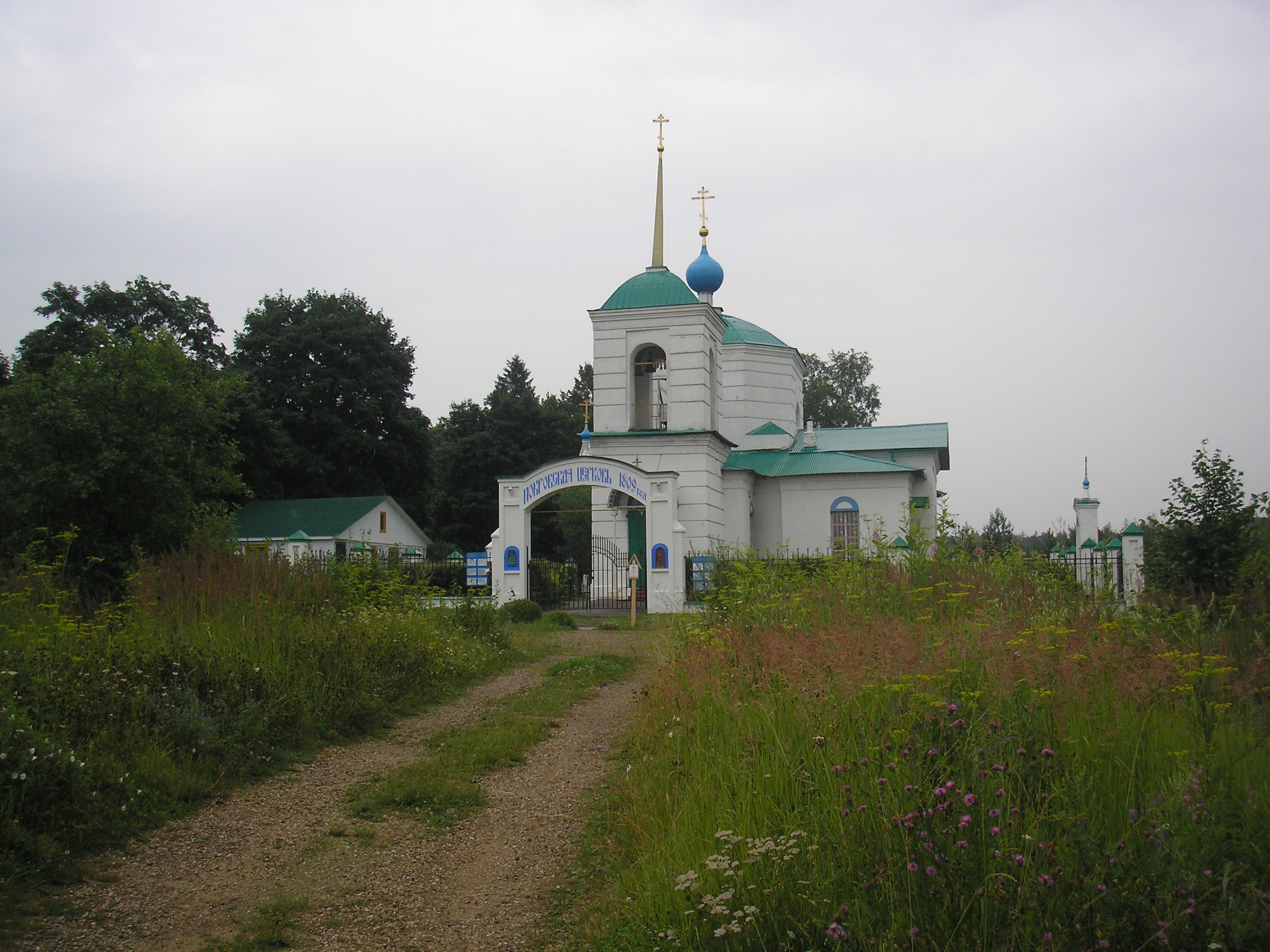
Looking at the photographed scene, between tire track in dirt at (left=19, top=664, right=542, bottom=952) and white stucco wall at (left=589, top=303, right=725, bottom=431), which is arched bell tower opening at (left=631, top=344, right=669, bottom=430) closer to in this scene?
white stucco wall at (left=589, top=303, right=725, bottom=431)

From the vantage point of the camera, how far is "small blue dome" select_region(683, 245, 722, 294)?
31.7 meters

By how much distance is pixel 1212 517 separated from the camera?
12.3 metres

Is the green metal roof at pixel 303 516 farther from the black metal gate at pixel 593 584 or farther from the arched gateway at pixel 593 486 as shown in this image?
the arched gateway at pixel 593 486

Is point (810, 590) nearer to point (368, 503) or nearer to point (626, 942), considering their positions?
point (626, 942)

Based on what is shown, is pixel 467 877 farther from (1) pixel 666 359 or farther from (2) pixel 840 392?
(2) pixel 840 392

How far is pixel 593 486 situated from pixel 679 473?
3032 millimetres

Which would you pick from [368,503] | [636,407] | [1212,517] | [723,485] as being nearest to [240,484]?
[368,503]

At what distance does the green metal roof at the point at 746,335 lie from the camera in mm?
35531

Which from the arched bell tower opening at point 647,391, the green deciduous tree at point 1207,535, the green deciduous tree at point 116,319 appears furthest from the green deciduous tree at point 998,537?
the green deciduous tree at point 116,319

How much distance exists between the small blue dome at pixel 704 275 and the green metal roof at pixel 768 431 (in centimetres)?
512

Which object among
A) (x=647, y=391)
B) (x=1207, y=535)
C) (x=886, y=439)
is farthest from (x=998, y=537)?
(x=1207, y=535)

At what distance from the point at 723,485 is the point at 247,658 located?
21650 millimetres

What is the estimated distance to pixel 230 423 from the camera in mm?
39531

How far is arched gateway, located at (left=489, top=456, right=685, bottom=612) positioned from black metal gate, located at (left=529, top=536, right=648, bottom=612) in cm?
49
